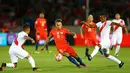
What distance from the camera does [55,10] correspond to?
3341 cm

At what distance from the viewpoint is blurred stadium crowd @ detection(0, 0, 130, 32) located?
104ft

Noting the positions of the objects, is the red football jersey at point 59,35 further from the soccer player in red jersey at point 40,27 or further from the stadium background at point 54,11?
the stadium background at point 54,11

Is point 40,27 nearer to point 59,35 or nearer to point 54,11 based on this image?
point 59,35

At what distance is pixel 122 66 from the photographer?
15.0 metres

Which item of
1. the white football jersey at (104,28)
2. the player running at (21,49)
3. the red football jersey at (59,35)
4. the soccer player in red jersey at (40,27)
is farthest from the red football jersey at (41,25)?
the player running at (21,49)

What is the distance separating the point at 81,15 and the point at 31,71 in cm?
1939

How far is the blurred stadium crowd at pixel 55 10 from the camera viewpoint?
31.8 meters

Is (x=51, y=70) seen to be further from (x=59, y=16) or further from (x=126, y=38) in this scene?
(x=59, y=16)

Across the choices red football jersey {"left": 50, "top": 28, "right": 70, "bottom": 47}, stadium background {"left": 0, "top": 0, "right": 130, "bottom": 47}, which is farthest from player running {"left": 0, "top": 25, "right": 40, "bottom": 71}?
stadium background {"left": 0, "top": 0, "right": 130, "bottom": 47}

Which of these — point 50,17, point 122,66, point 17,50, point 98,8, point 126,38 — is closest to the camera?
point 17,50

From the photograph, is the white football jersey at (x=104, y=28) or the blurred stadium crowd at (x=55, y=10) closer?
the white football jersey at (x=104, y=28)

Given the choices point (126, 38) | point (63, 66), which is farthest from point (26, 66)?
point (126, 38)

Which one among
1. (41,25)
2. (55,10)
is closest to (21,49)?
(41,25)

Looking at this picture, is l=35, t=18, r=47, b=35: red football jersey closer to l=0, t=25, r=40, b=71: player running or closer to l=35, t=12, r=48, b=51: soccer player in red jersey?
l=35, t=12, r=48, b=51: soccer player in red jersey
